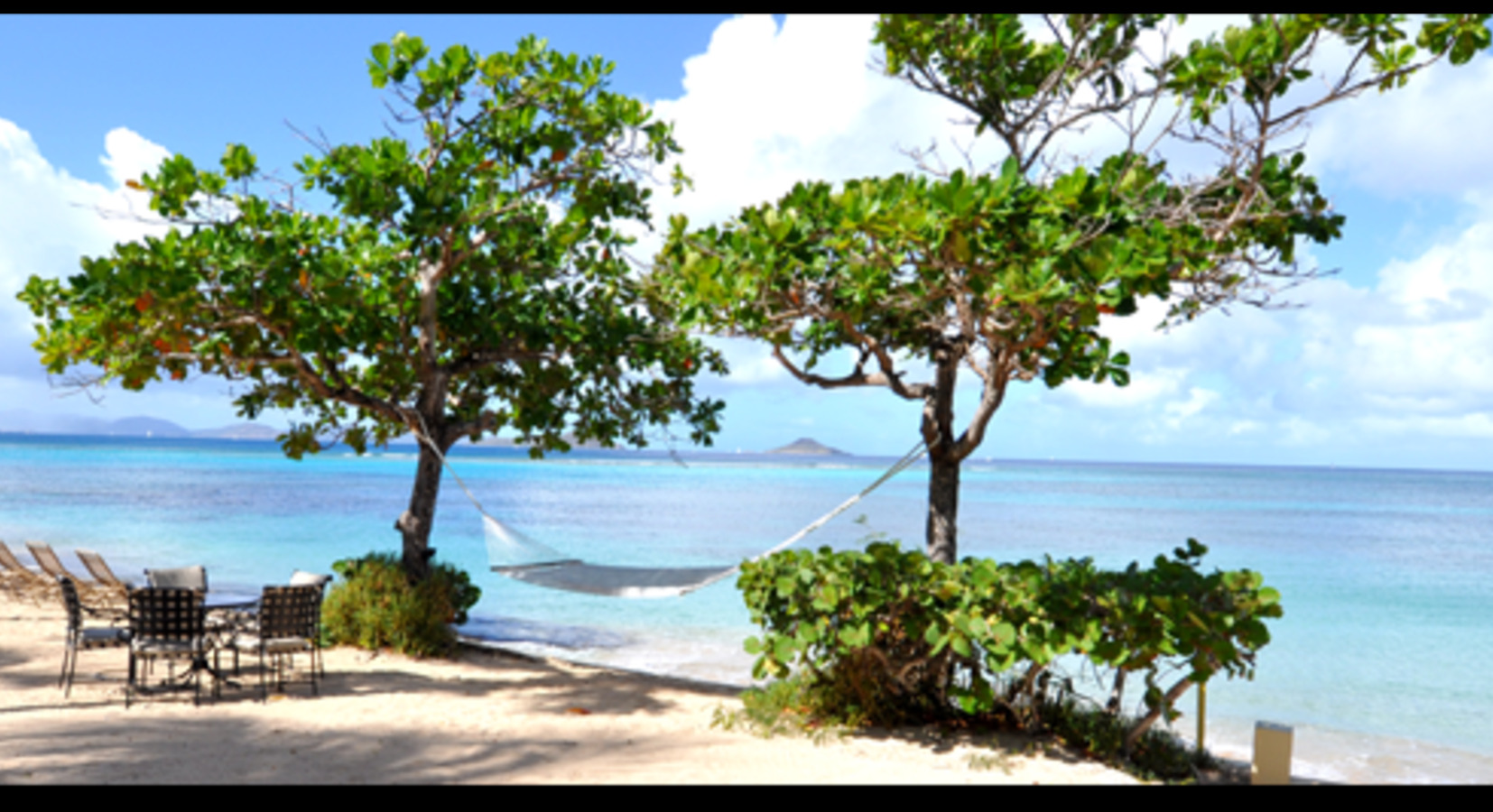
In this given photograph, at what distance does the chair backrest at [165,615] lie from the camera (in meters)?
4.95

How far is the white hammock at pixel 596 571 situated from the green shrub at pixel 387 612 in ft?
2.63

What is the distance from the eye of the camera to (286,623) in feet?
17.1

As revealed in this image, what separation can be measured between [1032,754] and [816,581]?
127 centimetres

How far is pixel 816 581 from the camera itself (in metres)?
4.54

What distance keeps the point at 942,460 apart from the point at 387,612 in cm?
397

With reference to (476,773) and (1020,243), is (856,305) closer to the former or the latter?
(1020,243)

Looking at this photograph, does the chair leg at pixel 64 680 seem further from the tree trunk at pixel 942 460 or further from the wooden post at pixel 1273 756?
the wooden post at pixel 1273 756

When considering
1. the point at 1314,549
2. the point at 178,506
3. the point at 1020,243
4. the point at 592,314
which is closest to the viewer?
the point at 1020,243

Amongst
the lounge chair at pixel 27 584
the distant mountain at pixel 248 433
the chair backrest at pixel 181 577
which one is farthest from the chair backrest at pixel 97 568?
the distant mountain at pixel 248 433

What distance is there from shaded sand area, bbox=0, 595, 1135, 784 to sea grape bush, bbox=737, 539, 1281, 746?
0.30 metres

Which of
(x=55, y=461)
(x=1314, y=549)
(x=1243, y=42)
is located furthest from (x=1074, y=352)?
(x=55, y=461)

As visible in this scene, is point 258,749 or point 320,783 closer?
point 320,783

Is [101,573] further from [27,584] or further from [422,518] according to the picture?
[422,518]

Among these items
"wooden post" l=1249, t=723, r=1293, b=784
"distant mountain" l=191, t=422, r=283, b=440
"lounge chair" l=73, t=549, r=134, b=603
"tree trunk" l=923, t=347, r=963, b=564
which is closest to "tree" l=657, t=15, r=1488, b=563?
"tree trunk" l=923, t=347, r=963, b=564
